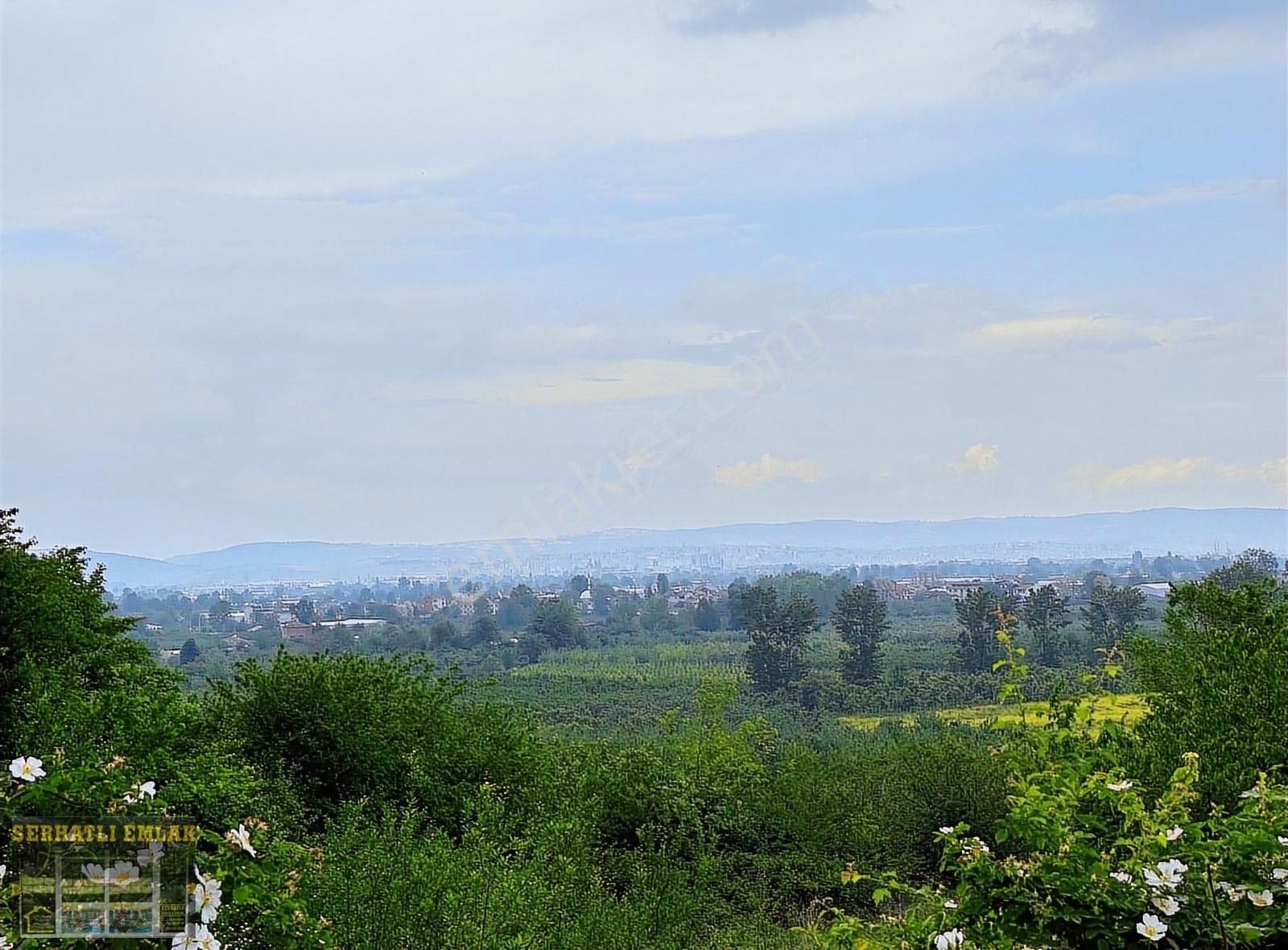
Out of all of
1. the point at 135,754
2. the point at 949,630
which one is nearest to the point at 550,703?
the point at 949,630

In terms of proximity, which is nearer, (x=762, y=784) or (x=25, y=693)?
(x=25, y=693)

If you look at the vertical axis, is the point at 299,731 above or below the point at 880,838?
above

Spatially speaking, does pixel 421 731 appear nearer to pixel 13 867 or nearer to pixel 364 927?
pixel 364 927

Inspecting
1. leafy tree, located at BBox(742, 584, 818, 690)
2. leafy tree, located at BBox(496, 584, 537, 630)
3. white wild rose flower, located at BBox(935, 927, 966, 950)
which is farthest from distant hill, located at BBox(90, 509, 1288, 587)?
white wild rose flower, located at BBox(935, 927, 966, 950)

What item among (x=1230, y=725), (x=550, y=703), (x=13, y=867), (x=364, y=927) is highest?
(x=13, y=867)

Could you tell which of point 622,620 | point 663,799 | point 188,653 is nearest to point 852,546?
point 622,620

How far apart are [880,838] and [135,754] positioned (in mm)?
9114

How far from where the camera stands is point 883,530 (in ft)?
205

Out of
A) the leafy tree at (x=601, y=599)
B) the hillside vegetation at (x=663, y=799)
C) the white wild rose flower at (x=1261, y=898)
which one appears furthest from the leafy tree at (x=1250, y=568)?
the leafy tree at (x=601, y=599)

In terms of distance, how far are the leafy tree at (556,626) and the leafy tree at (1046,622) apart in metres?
14.1

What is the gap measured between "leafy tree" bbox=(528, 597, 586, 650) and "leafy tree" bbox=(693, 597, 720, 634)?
17.9ft

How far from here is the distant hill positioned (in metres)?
52.2

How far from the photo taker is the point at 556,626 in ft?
121

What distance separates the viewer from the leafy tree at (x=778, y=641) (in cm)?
3164
